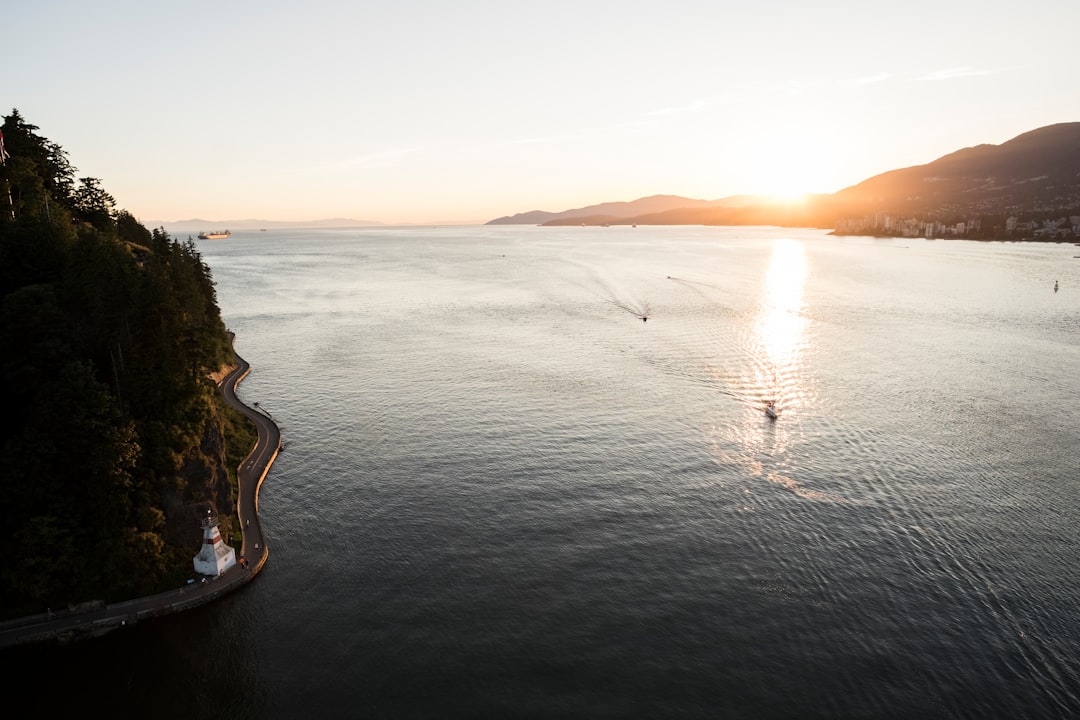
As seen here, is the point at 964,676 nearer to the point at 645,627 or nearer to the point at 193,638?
the point at 645,627

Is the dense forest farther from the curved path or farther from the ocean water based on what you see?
the ocean water

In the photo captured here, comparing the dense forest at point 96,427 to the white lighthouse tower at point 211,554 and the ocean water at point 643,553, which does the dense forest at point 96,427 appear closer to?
A: the white lighthouse tower at point 211,554

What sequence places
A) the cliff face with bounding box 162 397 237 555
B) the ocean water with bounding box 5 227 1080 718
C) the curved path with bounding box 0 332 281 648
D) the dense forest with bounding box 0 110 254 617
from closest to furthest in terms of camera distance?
the ocean water with bounding box 5 227 1080 718 → the curved path with bounding box 0 332 281 648 → the dense forest with bounding box 0 110 254 617 → the cliff face with bounding box 162 397 237 555

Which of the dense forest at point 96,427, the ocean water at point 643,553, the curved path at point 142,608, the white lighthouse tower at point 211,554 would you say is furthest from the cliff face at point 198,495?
the ocean water at point 643,553

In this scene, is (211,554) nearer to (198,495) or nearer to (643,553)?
(198,495)

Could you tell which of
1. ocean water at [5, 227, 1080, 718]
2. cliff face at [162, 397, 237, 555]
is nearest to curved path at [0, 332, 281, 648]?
Answer: ocean water at [5, 227, 1080, 718]
